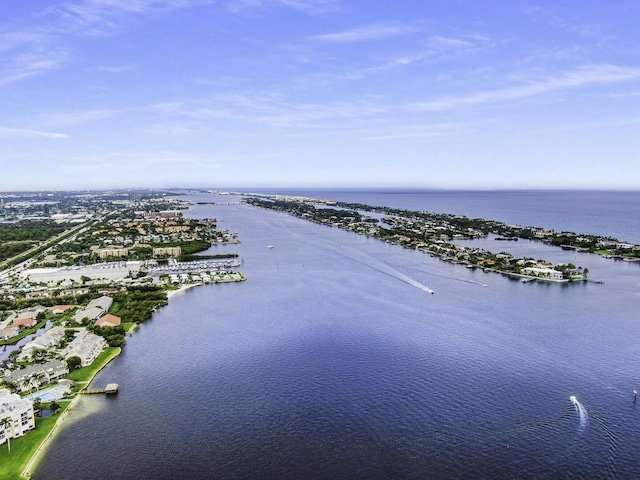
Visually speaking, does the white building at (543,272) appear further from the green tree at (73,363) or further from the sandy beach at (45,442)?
the green tree at (73,363)

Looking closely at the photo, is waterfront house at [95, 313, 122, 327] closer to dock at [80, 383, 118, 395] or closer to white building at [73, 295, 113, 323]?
white building at [73, 295, 113, 323]

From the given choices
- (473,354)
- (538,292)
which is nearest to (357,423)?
(473,354)

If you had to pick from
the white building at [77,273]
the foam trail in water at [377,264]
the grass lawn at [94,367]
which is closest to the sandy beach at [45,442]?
the grass lawn at [94,367]

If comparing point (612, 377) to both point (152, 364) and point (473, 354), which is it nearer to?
point (473, 354)

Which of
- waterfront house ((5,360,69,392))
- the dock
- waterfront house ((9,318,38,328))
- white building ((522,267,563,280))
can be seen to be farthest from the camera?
white building ((522,267,563,280))

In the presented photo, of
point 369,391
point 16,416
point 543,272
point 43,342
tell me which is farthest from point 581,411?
point 543,272

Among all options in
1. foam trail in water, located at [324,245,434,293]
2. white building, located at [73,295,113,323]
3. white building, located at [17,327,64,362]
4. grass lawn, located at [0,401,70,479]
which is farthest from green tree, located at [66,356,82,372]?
foam trail in water, located at [324,245,434,293]
